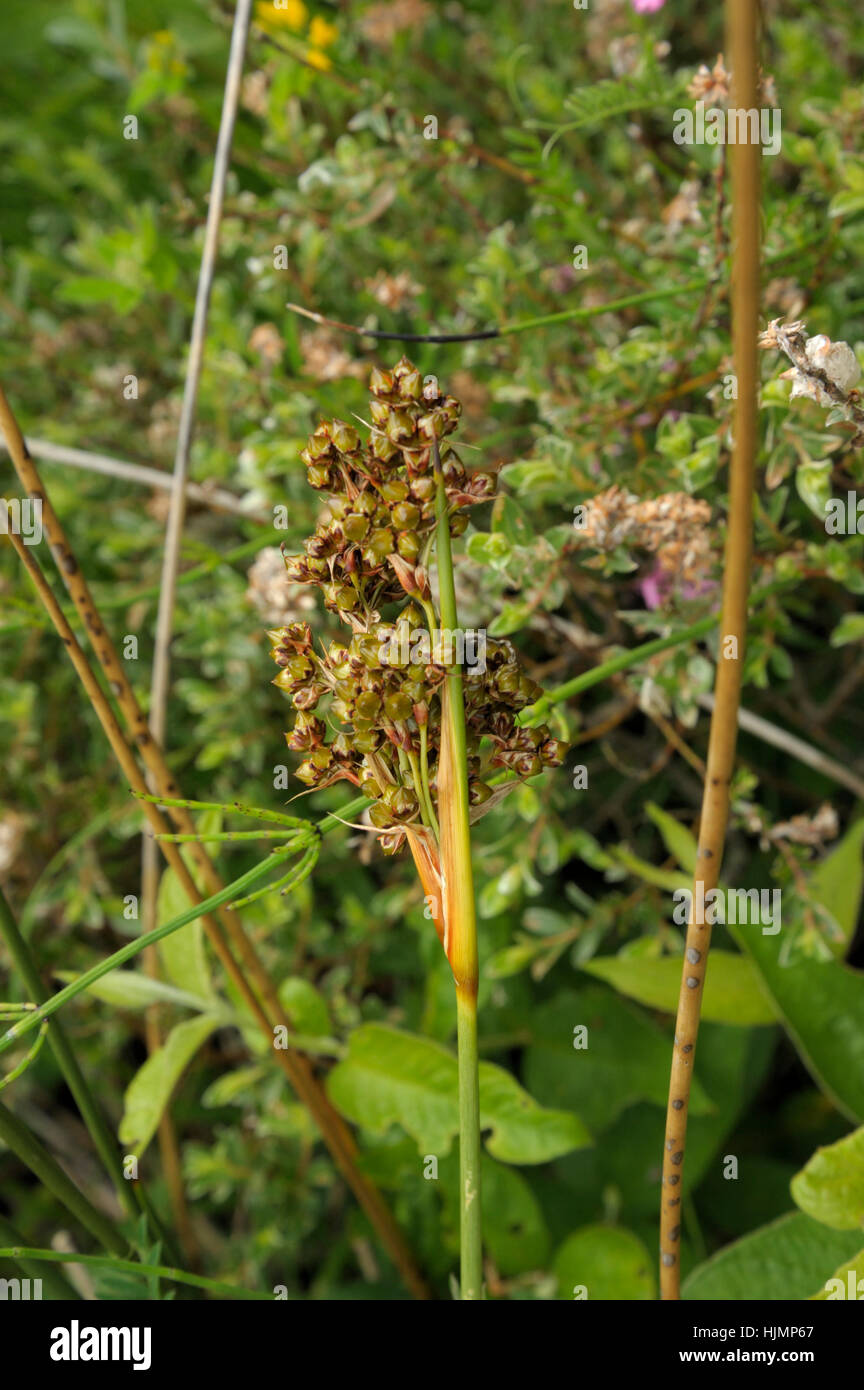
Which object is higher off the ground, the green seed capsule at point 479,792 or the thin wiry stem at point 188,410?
the thin wiry stem at point 188,410

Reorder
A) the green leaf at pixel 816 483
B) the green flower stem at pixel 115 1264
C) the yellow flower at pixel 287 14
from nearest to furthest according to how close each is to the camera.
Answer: the green flower stem at pixel 115 1264 → the green leaf at pixel 816 483 → the yellow flower at pixel 287 14

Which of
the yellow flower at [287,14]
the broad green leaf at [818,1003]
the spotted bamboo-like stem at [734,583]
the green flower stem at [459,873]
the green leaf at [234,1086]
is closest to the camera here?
the spotted bamboo-like stem at [734,583]

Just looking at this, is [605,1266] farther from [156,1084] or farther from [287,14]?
[287,14]

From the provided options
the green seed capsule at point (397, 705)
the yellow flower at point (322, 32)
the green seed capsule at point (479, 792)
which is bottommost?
the green seed capsule at point (479, 792)

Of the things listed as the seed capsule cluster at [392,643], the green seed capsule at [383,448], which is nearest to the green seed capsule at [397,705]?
the seed capsule cluster at [392,643]

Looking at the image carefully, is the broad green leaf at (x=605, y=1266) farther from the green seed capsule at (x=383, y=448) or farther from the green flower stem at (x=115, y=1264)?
the green seed capsule at (x=383, y=448)

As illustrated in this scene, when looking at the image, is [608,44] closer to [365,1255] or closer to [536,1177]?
[536,1177]
